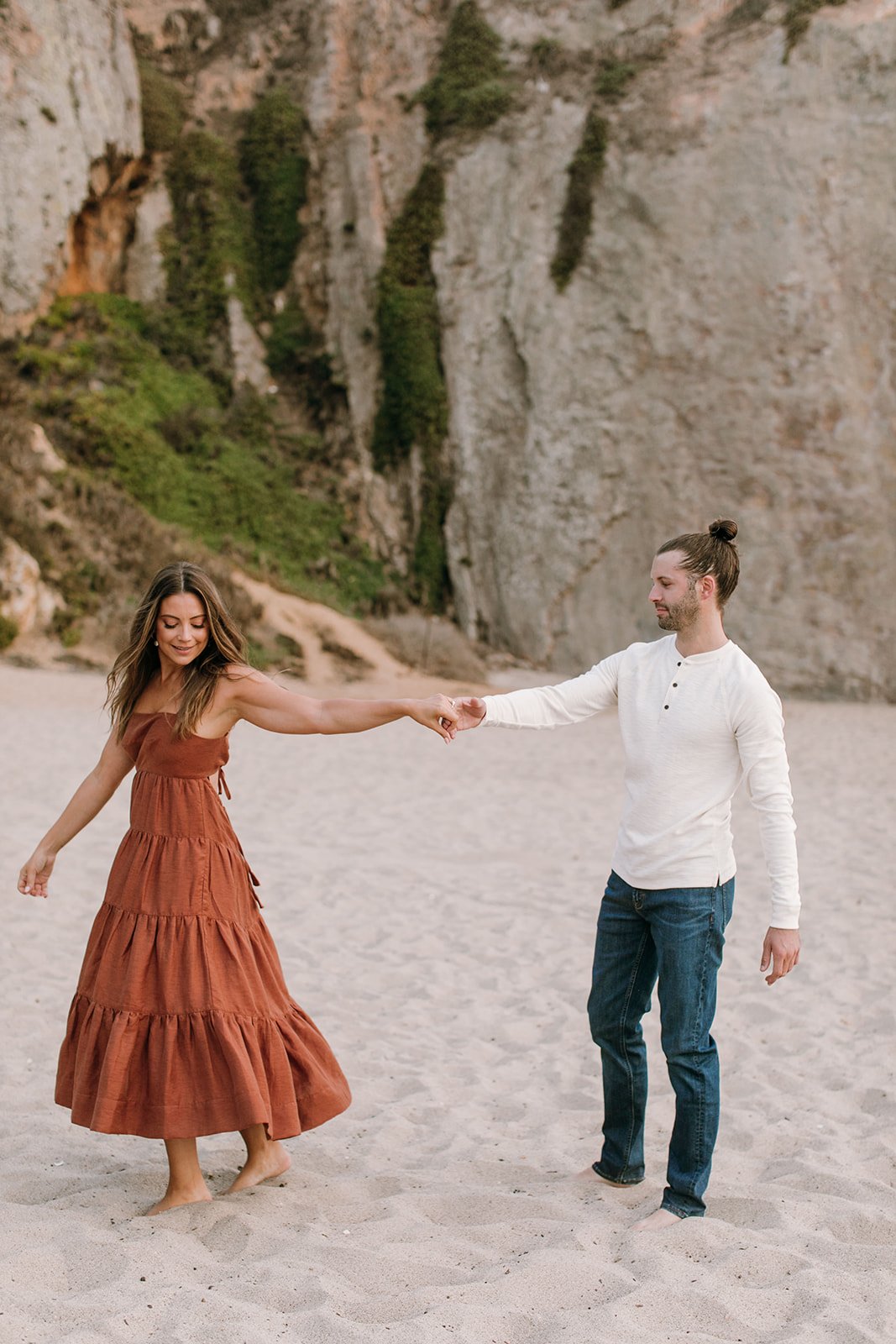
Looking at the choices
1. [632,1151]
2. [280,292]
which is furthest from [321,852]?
[280,292]

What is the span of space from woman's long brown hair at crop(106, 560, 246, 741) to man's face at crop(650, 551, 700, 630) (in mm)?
1208

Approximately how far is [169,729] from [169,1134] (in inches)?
41.8

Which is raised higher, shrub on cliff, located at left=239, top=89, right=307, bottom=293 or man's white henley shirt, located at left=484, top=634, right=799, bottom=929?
shrub on cliff, located at left=239, top=89, right=307, bottom=293

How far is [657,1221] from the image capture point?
3014 millimetres

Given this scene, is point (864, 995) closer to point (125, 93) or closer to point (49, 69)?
point (49, 69)

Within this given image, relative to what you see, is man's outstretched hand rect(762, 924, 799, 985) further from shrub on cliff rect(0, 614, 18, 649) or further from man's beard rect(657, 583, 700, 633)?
shrub on cliff rect(0, 614, 18, 649)

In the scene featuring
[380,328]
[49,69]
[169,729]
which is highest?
[49,69]

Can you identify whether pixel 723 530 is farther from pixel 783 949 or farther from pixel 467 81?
pixel 467 81

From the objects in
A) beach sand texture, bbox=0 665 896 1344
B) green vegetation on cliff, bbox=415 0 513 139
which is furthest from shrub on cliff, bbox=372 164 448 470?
beach sand texture, bbox=0 665 896 1344

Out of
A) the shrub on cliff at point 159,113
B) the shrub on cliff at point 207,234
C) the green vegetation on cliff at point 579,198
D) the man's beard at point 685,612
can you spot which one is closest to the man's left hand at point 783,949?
the man's beard at point 685,612

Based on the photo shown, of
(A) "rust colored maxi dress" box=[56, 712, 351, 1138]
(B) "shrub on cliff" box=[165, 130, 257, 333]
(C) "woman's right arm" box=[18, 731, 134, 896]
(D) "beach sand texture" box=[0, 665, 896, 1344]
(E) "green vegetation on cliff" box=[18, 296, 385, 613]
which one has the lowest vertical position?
(D) "beach sand texture" box=[0, 665, 896, 1344]

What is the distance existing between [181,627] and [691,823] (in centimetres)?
151

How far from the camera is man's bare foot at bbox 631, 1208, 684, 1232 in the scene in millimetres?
2977

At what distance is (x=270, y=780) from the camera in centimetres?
1045
